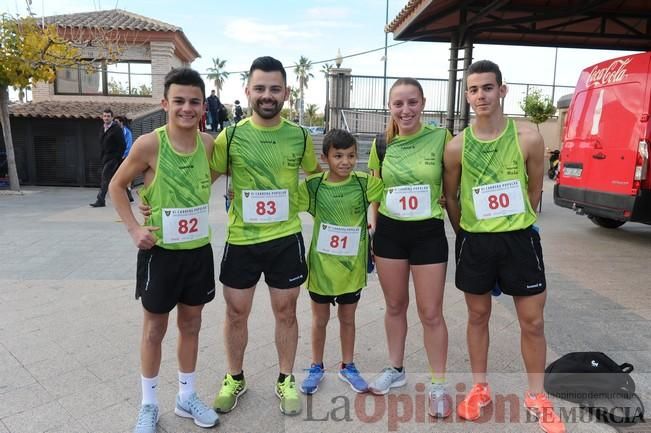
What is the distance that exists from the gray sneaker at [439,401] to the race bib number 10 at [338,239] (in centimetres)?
95

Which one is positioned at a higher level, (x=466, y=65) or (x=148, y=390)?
(x=466, y=65)

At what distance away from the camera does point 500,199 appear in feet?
9.03

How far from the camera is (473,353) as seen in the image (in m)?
3.06

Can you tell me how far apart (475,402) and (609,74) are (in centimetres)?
638

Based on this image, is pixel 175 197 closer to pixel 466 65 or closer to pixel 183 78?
pixel 183 78

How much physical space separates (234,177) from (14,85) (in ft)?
38.2

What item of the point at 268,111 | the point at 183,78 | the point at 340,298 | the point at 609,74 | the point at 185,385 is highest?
the point at 609,74

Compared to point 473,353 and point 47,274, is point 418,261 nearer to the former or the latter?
point 473,353

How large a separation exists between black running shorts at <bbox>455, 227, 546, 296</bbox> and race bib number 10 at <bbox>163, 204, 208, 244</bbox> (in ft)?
5.02

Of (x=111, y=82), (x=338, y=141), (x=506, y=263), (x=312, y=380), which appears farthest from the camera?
(x=111, y=82)

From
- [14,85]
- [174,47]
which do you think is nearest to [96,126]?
[14,85]

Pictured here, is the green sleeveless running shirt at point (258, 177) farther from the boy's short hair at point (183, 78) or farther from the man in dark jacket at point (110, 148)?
the man in dark jacket at point (110, 148)

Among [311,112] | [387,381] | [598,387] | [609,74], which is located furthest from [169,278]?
[311,112]

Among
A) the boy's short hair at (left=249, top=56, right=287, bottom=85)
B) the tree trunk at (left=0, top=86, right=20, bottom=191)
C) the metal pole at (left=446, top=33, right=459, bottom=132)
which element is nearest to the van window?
the metal pole at (left=446, top=33, right=459, bottom=132)
